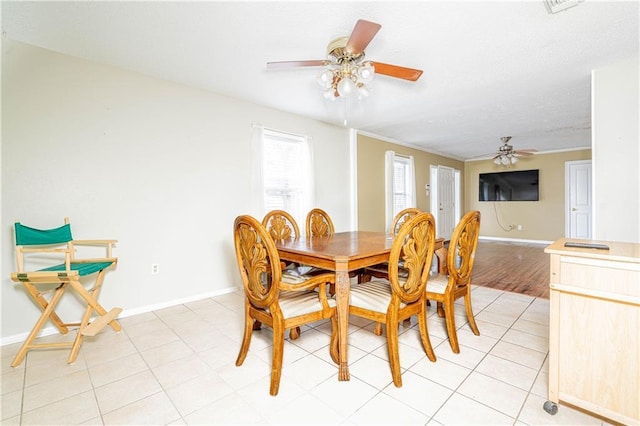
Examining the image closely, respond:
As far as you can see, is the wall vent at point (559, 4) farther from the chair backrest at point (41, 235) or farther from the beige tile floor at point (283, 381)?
the chair backrest at point (41, 235)

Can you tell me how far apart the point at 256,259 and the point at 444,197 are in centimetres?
680

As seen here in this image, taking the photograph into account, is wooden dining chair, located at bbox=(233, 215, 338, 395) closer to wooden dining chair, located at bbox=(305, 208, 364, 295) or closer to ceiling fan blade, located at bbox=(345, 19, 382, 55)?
ceiling fan blade, located at bbox=(345, 19, 382, 55)

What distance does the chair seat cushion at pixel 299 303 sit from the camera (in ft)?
5.43

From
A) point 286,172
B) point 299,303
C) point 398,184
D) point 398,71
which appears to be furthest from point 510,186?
point 299,303

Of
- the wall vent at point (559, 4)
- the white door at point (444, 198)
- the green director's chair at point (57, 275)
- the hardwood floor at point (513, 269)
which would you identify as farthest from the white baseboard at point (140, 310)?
the white door at point (444, 198)

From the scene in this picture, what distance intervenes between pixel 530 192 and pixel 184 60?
803 centimetres

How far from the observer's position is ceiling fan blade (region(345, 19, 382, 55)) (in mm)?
1539

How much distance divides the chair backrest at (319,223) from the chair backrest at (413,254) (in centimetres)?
146

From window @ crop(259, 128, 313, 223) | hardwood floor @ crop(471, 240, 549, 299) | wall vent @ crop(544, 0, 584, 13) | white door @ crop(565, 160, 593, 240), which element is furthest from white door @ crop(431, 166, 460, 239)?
wall vent @ crop(544, 0, 584, 13)

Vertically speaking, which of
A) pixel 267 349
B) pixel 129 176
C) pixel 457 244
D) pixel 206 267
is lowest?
pixel 267 349

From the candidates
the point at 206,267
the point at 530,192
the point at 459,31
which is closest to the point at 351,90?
the point at 459,31

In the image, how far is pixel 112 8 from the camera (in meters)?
1.88

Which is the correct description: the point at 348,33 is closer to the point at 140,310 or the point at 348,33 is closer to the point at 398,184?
the point at 140,310

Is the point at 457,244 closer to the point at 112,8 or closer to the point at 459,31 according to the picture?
the point at 459,31
